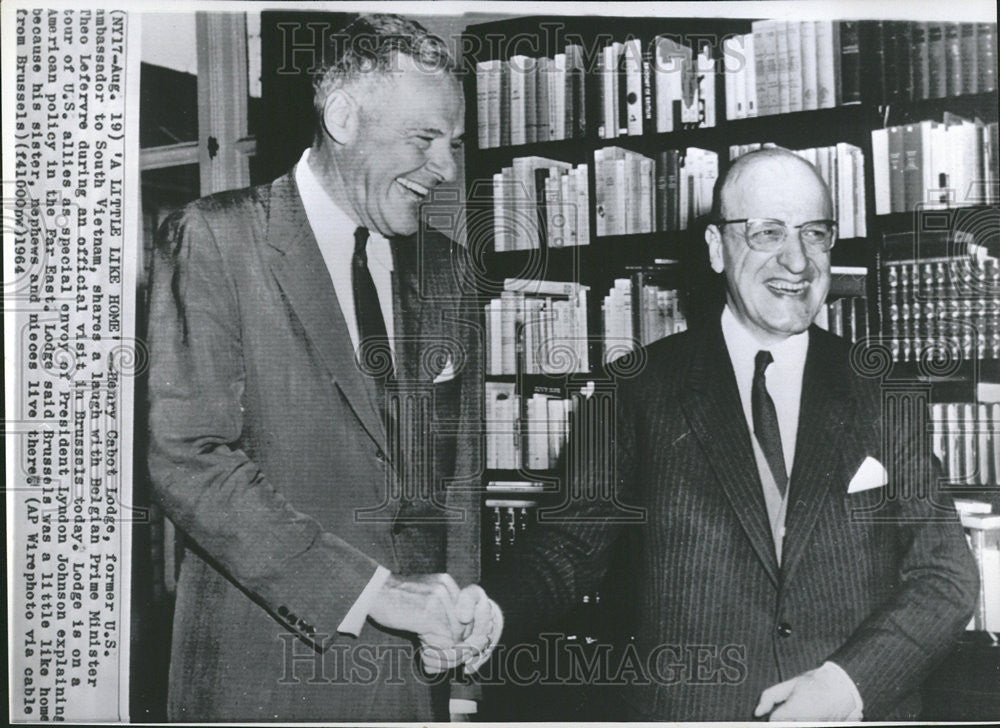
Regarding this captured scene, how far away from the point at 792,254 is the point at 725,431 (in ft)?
1.63

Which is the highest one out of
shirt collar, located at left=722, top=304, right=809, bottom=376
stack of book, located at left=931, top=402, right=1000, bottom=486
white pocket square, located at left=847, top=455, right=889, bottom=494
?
shirt collar, located at left=722, top=304, right=809, bottom=376

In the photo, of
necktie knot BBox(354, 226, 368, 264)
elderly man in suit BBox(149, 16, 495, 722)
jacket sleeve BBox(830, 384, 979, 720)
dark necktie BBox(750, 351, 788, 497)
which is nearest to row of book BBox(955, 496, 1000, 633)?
jacket sleeve BBox(830, 384, 979, 720)

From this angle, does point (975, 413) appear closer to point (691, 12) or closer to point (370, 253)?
→ point (691, 12)

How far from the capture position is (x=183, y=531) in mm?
2119

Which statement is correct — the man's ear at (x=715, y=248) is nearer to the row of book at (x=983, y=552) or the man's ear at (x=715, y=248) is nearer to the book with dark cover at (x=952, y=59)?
the book with dark cover at (x=952, y=59)

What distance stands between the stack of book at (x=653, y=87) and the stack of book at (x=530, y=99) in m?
0.07

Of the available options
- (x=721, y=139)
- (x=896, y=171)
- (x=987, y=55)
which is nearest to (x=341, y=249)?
(x=721, y=139)

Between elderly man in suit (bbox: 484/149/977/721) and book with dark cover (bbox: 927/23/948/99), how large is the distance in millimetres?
418

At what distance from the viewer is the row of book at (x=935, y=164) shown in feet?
7.14

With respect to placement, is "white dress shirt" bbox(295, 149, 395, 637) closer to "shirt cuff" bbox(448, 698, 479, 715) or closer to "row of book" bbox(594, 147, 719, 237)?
"shirt cuff" bbox(448, 698, 479, 715)

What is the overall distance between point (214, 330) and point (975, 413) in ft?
6.67

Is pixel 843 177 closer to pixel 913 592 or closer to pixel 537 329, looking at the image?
pixel 537 329

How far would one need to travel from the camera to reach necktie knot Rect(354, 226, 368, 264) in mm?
2164

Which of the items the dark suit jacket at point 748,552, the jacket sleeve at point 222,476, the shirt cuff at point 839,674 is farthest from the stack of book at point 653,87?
the shirt cuff at point 839,674
